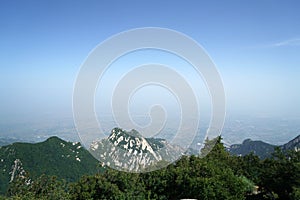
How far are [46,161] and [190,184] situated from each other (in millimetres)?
Answer: 66933

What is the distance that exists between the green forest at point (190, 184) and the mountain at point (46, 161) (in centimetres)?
4599

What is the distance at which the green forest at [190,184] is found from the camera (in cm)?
1627

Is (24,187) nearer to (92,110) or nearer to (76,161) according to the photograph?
Result: (92,110)

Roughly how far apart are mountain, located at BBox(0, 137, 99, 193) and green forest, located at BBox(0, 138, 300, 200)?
45989 millimetres

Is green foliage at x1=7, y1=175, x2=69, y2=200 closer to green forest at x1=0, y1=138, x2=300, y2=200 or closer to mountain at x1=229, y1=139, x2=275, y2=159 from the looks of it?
green forest at x1=0, y1=138, x2=300, y2=200

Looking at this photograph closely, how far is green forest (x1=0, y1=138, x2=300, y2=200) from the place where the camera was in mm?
16266

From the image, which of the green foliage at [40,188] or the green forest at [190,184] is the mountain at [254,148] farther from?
the green foliage at [40,188]

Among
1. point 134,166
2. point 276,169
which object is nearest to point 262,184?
point 276,169

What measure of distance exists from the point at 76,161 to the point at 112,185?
6406 cm

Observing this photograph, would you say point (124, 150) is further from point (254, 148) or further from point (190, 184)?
point (254, 148)


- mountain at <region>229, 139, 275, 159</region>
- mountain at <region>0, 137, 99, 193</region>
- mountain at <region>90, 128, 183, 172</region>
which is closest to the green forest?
mountain at <region>90, 128, 183, 172</region>

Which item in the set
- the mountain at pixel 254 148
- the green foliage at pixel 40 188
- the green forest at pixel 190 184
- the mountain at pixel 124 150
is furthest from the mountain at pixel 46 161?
the mountain at pixel 124 150

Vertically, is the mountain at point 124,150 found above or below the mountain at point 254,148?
below

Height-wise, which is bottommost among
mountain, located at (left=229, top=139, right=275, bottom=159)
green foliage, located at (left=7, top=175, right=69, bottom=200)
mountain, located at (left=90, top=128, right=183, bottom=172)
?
green foliage, located at (left=7, top=175, right=69, bottom=200)
